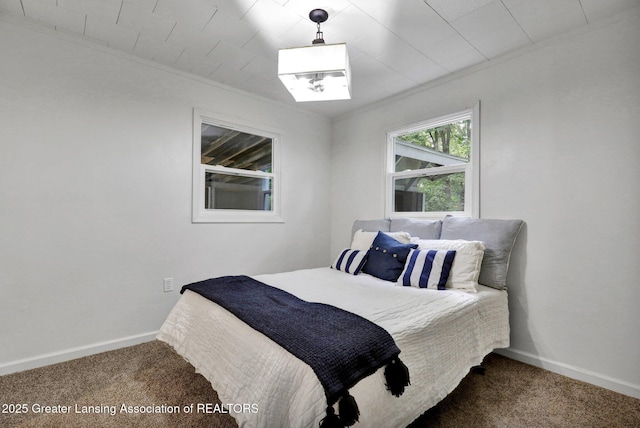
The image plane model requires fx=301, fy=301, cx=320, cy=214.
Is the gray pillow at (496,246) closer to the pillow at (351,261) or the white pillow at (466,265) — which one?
the white pillow at (466,265)

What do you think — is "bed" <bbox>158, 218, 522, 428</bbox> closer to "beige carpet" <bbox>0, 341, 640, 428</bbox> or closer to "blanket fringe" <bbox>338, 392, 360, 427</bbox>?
"blanket fringe" <bbox>338, 392, 360, 427</bbox>

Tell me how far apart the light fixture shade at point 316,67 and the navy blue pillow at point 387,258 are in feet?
4.45

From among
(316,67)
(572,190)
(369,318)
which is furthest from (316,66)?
(572,190)

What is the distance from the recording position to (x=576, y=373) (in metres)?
2.12

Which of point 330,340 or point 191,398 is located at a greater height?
point 330,340

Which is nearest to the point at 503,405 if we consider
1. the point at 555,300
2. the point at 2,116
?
the point at 555,300

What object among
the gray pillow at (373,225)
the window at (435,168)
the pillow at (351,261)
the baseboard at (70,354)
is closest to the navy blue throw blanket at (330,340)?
the pillow at (351,261)

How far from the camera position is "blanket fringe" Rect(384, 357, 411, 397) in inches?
48.8

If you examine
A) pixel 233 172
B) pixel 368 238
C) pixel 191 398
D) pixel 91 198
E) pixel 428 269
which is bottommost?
pixel 191 398

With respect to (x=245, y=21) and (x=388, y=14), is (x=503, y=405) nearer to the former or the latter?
(x=388, y=14)

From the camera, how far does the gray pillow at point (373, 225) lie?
3203 mm

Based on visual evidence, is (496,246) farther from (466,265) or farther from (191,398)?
(191,398)

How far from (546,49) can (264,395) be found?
9.77ft

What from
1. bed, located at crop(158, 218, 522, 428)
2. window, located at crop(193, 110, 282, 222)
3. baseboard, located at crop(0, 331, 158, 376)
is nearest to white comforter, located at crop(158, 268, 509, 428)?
bed, located at crop(158, 218, 522, 428)
